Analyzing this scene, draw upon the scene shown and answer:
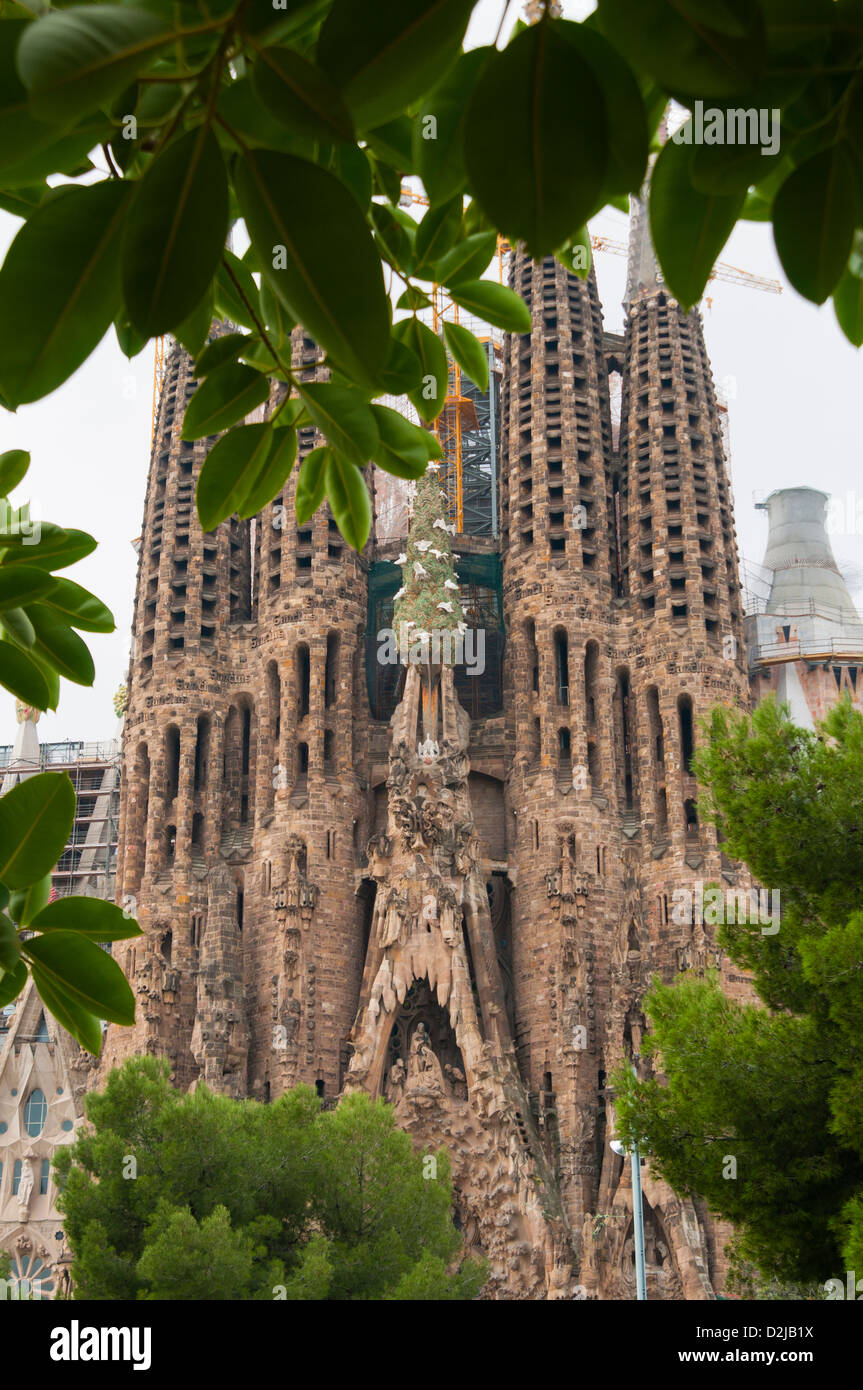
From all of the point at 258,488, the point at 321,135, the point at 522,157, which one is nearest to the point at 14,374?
the point at 321,135

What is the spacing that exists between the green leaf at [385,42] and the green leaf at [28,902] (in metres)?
1.32

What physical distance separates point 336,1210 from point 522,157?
74.3 ft

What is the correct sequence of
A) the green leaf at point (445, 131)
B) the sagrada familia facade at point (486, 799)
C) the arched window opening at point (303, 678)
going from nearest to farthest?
the green leaf at point (445, 131)
the sagrada familia facade at point (486, 799)
the arched window opening at point (303, 678)

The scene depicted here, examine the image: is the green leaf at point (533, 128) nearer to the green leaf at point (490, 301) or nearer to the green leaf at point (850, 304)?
the green leaf at point (850, 304)

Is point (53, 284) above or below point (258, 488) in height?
below

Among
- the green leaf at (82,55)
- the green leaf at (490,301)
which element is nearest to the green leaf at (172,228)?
the green leaf at (82,55)

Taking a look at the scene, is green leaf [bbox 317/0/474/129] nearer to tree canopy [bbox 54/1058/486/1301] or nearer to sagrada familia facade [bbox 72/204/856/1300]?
tree canopy [bbox 54/1058/486/1301]

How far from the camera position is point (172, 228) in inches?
61.7

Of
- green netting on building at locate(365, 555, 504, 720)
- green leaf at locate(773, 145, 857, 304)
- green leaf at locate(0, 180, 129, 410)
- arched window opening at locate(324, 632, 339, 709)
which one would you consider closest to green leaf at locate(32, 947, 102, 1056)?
green leaf at locate(0, 180, 129, 410)

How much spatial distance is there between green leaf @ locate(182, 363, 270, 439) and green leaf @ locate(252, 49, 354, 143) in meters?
0.75

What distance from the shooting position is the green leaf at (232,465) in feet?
7.57

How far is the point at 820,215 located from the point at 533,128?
0.38 metres

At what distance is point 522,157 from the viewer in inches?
60.0
